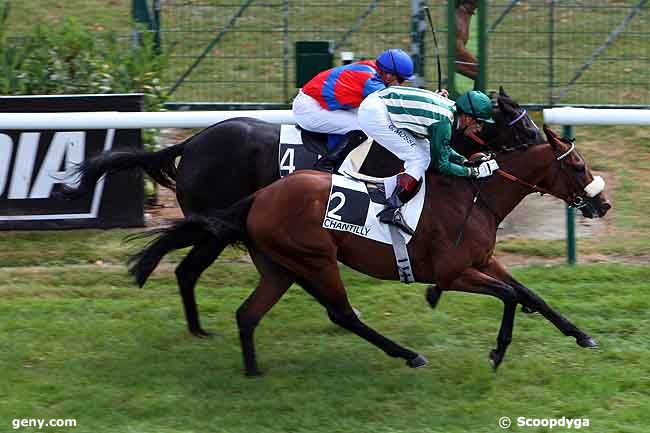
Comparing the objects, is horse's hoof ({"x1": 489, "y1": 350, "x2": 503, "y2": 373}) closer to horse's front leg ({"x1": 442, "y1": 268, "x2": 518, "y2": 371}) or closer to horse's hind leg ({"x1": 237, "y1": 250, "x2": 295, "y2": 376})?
horse's front leg ({"x1": 442, "y1": 268, "x2": 518, "y2": 371})

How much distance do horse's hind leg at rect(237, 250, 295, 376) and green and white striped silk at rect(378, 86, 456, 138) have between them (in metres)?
1.14

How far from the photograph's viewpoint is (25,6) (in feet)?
51.2

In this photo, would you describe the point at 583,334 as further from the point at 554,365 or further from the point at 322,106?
the point at 322,106

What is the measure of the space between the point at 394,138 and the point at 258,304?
1289mm

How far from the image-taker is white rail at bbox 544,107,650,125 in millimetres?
8289

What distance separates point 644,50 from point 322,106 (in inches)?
247

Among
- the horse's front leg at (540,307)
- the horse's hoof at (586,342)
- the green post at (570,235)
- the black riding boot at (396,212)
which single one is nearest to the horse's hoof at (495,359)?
the horse's front leg at (540,307)

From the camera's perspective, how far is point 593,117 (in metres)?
8.37

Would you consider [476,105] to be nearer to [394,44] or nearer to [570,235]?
[570,235]

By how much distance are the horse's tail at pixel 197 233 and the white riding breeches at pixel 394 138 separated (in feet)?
2.84

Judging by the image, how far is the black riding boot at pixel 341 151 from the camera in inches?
289

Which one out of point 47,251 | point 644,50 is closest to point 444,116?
point 47,251

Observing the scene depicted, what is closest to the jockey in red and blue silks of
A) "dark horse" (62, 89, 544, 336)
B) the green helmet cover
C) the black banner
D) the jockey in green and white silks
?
"dark horse" (62, 89, 544, 336)

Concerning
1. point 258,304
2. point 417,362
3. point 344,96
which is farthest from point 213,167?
point 417,362
